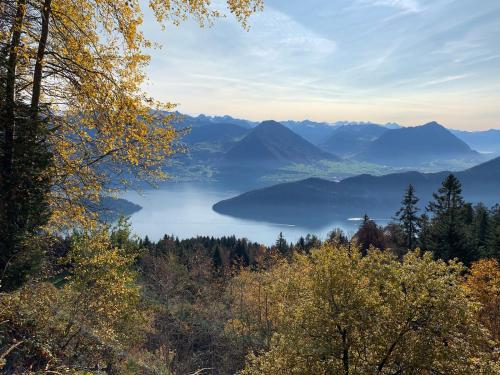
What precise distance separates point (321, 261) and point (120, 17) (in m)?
12.2

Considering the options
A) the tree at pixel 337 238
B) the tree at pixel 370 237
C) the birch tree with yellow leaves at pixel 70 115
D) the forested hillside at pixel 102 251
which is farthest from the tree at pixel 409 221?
the birch tree with yellow leaves at pixel 70 115

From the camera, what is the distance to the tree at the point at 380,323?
13.3m

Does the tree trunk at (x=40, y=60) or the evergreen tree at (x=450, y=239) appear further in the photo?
the evergreen tree at (x=450, y=239)

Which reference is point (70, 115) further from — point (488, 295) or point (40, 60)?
point (488, 295)

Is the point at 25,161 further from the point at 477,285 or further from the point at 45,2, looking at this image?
the point at 477,285

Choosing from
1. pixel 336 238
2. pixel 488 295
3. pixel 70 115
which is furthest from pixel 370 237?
pixel 70 115

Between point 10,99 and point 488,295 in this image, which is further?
point 488,295

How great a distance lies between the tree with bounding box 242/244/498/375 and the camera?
13260mm

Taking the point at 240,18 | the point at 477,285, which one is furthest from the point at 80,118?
the point at 477,285

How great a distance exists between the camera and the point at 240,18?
8.06 metres

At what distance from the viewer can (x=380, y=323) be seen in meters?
14.4

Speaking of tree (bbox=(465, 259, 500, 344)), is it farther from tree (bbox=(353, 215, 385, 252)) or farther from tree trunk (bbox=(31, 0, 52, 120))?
tree (bbox=(353, 215, 385, 252))


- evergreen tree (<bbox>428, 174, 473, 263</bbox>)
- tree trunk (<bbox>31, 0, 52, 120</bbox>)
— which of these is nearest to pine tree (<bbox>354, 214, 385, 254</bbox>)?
evergreen tree (<bbox>428, 174, 473, 263</bbox>)

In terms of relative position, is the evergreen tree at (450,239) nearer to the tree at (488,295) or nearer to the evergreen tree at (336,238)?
the evergreen tree at (336,238)
